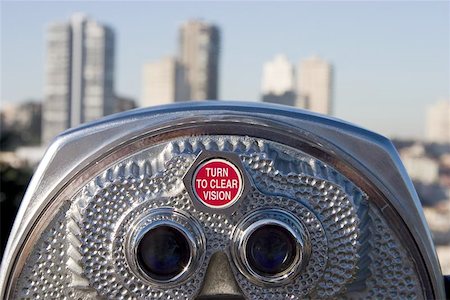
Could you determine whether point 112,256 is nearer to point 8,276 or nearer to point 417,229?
point 8,276

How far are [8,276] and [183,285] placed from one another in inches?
12.3

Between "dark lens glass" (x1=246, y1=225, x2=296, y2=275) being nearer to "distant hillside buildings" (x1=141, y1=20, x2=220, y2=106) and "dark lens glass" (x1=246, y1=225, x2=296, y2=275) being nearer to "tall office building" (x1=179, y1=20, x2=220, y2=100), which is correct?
"distant hillside buildings" (x1=141, y1=20, x2=220, y2=106)

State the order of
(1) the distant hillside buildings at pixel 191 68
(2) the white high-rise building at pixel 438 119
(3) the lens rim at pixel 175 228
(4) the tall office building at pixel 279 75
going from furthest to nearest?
(2) the white high-rise building at pixel 438 119 → (1) the distant hillside buildings at pixel 191 68 → (4) the tall office building at pixel 279 75 → (3) the lens rim at pixel 175 228

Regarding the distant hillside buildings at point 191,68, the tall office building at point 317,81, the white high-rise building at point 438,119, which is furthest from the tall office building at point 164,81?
the white high-rise building at point 438,119

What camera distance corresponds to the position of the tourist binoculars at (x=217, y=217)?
147 centimetres

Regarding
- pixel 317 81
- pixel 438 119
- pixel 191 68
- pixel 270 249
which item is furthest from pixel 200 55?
pixel 270 249

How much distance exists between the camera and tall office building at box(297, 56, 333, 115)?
21.6 m

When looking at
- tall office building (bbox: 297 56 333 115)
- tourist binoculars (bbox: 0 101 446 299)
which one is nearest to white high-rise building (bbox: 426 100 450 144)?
tall office building (bbox: 297 56 333 115)

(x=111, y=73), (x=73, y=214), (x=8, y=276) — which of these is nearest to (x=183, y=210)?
(x=73, y=214)

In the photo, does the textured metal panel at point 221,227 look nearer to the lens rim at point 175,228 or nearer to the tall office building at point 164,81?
the lens rim at point 175,228

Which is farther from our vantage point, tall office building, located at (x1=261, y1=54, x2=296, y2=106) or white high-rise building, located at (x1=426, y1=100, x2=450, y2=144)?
white high-rise building, located at (x1=426, y1=100, x2=450, y2=144)

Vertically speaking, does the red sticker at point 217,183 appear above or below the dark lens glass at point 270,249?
above

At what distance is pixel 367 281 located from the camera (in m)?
1.51

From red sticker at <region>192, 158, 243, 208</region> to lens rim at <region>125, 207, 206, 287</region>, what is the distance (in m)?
0.05
